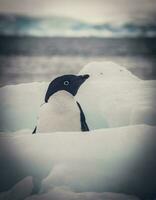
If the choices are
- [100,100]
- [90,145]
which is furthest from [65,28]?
[90,145]

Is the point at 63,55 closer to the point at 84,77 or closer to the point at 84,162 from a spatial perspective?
the point at 84,77

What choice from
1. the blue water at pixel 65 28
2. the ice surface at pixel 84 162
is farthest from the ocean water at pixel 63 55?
the ice surface at pixel 84 162

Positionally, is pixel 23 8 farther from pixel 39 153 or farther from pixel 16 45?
pixel 39 153

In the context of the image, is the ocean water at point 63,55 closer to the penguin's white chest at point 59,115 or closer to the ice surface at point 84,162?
the penguin's white chest at point 59,115

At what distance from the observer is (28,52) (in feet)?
6.44

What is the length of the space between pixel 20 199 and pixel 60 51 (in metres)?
0.75

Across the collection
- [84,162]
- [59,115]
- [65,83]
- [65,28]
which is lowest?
[84,162]

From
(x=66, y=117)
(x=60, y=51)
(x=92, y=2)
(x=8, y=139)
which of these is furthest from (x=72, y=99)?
(x=92, y=2)

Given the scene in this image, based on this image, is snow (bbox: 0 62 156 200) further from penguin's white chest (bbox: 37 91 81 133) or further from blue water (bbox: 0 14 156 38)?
blue water (bbox: 0 14 156 38)

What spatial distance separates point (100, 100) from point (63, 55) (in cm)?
29

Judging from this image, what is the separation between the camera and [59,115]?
1949mm

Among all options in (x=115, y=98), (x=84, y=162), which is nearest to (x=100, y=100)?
(x=115, y=98)

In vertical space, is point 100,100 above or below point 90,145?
above

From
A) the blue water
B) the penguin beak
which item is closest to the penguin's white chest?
the penguin beak
